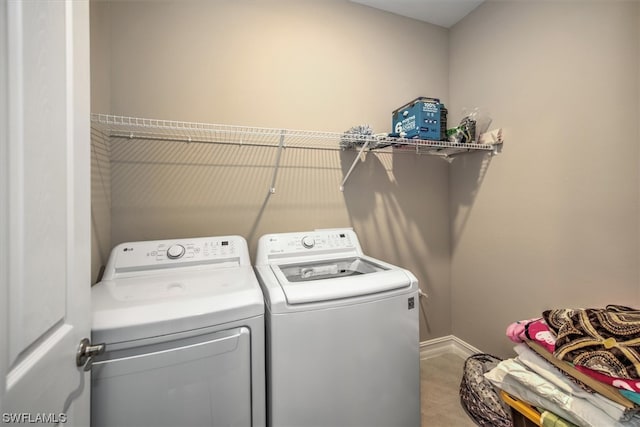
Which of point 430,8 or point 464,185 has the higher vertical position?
point 430,8

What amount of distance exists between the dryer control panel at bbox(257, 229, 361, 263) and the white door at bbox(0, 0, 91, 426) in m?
0.89

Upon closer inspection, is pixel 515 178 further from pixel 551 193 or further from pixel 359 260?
pixel 359 260

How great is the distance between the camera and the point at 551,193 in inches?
60.5

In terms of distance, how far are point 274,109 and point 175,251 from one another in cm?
108

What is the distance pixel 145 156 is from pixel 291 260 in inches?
41.2

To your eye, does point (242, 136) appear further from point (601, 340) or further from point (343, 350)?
point (601, 340)

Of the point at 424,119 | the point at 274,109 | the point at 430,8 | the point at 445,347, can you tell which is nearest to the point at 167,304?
the point at 274,109

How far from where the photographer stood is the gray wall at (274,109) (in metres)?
1.50

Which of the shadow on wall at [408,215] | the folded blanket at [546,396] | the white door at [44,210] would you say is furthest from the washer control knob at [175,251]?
the folded blanket at [546,396]

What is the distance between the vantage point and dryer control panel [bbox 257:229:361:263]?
158cm

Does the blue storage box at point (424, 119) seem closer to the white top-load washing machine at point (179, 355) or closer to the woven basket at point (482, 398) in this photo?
the white top-load washing machine at point (179, 355)

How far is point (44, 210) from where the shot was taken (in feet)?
1.84

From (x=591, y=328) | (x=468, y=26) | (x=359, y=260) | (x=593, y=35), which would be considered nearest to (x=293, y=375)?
(x=359, y=260)

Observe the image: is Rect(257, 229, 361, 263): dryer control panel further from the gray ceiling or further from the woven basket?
the gray ceiling
